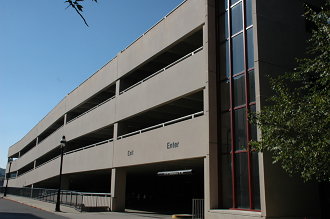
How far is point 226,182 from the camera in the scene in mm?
16938

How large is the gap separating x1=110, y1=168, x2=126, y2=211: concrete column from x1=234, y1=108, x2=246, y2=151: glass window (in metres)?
13.1

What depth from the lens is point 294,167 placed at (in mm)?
12188

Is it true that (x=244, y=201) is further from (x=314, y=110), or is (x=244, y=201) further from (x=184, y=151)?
(x=314, y=110)

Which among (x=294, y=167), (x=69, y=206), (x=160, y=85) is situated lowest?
(x=69, y=206)

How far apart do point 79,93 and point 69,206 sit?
48.2 feet

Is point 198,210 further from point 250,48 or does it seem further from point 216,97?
point 250,48

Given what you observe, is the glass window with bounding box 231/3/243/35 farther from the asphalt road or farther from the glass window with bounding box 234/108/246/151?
the asphalt road

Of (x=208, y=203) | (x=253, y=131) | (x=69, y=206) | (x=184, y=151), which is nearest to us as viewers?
(x=253, y=131)

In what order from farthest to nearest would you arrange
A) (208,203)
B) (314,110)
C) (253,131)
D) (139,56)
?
1. (139,56)
2. (208,203)
3. (253,131)
4. (314,110)

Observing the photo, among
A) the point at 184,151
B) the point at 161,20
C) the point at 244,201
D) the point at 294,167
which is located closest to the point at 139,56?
the point at 161,20

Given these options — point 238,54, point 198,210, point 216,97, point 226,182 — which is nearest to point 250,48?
point 238,54

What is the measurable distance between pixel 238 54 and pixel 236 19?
189 centimetres

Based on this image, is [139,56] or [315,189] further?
[139,56]

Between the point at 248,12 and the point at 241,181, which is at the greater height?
the point at 248,12
